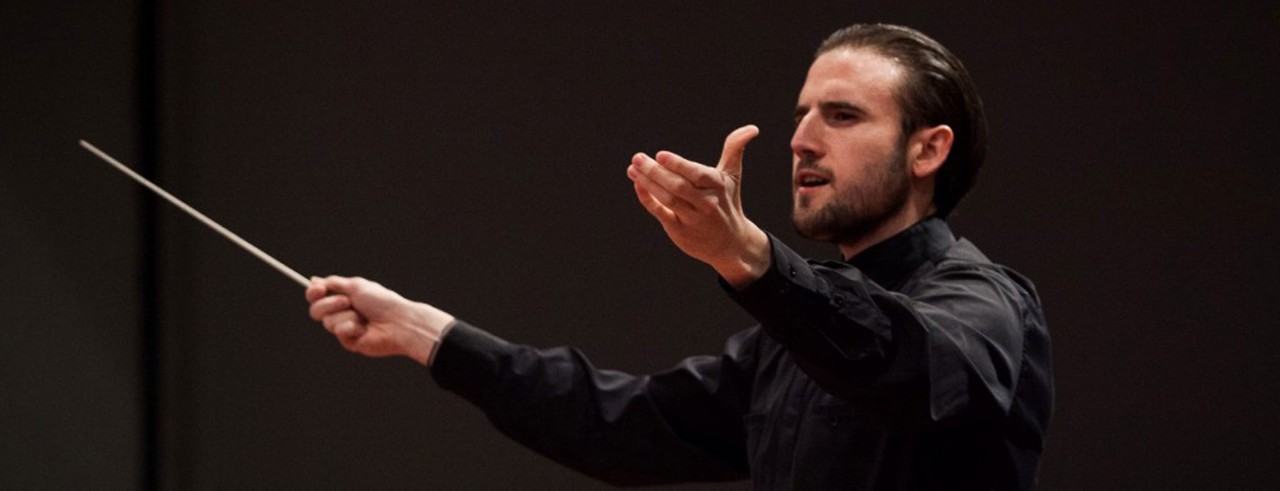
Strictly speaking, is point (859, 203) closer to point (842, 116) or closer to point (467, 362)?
point (842, 116)

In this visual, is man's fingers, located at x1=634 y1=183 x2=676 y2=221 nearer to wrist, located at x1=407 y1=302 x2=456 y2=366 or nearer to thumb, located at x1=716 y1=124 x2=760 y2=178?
thumb, located at x1=716 y1=124 x2=760 y2=178

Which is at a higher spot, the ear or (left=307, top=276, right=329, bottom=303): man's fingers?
the ear

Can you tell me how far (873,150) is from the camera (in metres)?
1.65

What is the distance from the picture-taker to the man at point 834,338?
3.99 feet

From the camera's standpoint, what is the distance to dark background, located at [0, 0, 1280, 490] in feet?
7.34

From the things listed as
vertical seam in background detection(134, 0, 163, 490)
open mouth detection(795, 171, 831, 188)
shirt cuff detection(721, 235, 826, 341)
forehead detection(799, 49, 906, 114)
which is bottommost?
vertical seam in background detection(134, 0, 163, 490)

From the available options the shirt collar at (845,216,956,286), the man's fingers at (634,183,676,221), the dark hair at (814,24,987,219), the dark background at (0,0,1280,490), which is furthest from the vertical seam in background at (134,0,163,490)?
the man's fingers at (634,183,676,221)

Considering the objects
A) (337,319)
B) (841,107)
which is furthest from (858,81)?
(337,319)

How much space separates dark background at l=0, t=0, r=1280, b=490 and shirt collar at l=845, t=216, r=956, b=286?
704 millimetres

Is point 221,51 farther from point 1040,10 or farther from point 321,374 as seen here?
point 1040,10

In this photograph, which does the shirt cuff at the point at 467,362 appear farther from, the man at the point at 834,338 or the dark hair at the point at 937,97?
the dark hair at the point at 937,97

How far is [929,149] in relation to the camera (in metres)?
1.69

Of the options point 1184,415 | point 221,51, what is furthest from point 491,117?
point 1184,415

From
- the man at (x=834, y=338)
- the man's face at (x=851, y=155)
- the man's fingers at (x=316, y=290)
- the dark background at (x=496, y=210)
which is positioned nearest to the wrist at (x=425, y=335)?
the man at (x=834, y=338)
